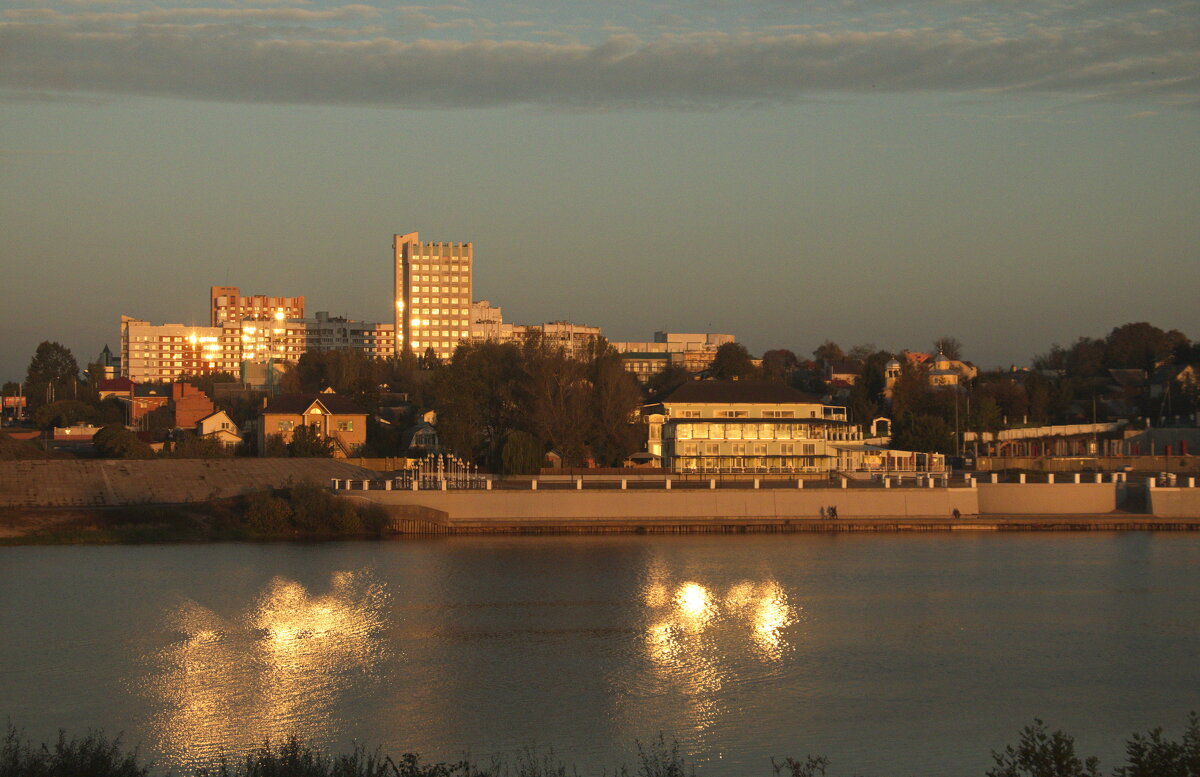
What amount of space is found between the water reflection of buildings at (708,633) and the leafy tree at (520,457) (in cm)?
1886

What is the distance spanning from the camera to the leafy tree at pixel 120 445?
56844 millimetres

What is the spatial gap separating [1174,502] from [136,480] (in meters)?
38.3

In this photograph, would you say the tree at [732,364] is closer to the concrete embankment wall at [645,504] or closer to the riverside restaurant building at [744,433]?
the riverside restaurant building at [744,433]

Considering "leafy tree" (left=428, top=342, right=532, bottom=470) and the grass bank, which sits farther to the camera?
"leafy tree" (left=428, top=342, right=532, bottom=470)

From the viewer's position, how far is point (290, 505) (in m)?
41.6

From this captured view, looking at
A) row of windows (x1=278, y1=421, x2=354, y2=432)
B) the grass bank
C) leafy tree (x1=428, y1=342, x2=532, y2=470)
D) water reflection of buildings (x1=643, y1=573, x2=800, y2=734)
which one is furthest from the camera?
row of windows (x1=278, y1=421, x2=354, y2=432)

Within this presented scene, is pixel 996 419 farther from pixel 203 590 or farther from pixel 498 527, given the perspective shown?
pixel 203 590

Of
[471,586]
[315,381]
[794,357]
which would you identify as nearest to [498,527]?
[471,586]

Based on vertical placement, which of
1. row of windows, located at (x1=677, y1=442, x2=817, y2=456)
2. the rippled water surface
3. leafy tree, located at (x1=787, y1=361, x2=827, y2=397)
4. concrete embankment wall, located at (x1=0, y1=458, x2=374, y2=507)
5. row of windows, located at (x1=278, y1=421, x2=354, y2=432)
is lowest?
the rippled water surface

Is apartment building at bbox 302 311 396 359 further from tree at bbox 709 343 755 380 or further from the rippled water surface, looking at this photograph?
the rippled water surface

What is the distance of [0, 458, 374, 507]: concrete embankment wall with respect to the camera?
43875 millimetres

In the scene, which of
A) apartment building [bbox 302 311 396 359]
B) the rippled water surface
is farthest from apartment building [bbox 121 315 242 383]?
the rippled water surface

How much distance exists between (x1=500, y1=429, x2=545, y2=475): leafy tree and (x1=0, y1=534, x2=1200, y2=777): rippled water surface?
13.0 metres

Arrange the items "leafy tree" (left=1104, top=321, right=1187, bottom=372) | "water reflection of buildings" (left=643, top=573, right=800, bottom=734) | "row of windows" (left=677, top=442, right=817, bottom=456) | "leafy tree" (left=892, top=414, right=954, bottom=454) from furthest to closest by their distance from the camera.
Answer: "leafy tree" (left=1104, top=321, right=1187, bottom=372)
"leafy tree" (left=892, top=414, right=954, bottom=454)
"row of windows" (left=677, top=442, right=817, bottom=456)
"water reflection of buildings" (left=643, top=573, right=800, bottom=734)
